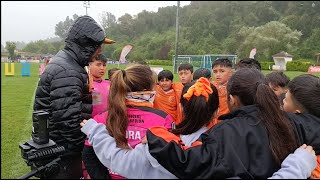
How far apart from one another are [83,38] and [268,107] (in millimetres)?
1324

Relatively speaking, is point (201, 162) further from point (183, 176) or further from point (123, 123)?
point (123, 123)

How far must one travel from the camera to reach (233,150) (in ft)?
4.84

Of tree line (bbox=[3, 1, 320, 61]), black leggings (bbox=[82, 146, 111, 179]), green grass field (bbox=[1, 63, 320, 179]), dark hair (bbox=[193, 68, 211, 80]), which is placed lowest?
green grass field (bbox=[1, 63, 320, 179])

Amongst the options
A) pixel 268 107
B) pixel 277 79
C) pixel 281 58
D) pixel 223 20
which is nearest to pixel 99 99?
pixel 268 107

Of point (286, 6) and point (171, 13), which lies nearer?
point (286, 6)

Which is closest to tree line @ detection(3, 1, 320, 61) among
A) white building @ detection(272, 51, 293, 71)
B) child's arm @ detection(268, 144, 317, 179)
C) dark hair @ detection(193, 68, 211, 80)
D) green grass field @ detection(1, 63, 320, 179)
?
green grass field @ detection(1, 63, 320, 179)

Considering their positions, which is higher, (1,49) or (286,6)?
(286,6)

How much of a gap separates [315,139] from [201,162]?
2.48ft

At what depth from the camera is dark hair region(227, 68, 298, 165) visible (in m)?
1.61

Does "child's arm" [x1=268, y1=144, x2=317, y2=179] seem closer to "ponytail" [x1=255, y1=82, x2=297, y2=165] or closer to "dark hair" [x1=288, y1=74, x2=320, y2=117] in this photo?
"ponytail" [x1=255, y1=82, x2=297, y2=165]

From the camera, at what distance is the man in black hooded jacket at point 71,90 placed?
2105 millimetres

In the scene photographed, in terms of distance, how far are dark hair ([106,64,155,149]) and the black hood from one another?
0.43 m

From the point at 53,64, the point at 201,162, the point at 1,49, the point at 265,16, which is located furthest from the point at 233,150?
the point at 265,16

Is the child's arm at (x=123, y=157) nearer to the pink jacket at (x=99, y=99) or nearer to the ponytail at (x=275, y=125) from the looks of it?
the ponytail at (x=275, y=125)
